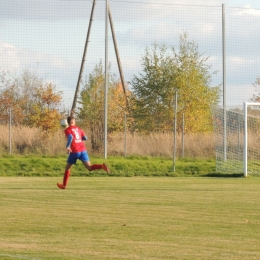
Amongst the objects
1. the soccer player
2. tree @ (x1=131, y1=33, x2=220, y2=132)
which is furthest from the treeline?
the soccer player

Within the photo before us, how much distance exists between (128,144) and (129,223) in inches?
812

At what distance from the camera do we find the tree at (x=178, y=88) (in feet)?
118

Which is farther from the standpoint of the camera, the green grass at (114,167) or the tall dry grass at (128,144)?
the tall dry grass at (128,144)

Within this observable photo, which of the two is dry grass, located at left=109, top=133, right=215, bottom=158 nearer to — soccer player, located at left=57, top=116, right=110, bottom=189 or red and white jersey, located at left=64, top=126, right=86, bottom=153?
soccer player, located at left=57, top=116, right=110, bottom=189

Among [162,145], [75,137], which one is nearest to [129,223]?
[75,137]

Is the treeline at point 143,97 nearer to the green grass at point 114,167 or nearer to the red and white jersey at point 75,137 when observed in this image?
the green grass at point 114,167

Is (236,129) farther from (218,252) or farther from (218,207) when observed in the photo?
(218,252)

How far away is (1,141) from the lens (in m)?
31.9

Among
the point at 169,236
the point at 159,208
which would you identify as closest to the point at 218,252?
the point at 169,236

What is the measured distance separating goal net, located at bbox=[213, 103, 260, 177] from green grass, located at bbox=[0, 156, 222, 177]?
0.75 metres

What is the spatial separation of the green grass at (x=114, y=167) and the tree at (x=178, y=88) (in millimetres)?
5034

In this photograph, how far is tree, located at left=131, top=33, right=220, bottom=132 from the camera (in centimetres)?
3603

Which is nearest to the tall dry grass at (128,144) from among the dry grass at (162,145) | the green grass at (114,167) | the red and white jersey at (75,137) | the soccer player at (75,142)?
the dry grass at (162,145)

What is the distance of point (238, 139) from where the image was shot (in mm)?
28297
